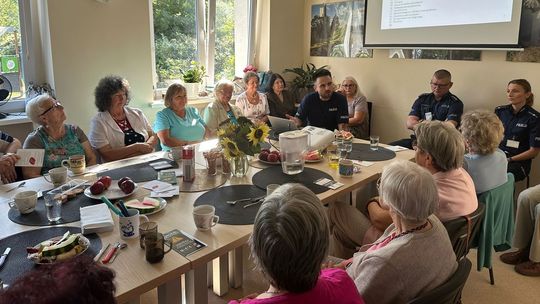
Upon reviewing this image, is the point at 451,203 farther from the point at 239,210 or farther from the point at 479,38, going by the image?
the point at 479,38

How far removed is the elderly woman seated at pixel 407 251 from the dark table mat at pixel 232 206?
0.50 m

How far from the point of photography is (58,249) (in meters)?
1.33

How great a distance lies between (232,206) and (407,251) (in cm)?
82

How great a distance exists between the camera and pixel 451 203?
181 centimetres

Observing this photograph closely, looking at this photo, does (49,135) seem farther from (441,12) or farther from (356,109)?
(441,12)

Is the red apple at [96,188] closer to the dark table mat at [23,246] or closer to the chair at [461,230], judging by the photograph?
the dark table mat at [23,246]

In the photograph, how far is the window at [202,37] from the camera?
14.9ft

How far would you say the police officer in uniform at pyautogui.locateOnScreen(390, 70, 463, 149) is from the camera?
12.6ft

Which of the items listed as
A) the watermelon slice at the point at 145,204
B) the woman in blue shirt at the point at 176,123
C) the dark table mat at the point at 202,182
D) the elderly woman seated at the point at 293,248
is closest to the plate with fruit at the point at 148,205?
the watermelon slice at the point at 145,204

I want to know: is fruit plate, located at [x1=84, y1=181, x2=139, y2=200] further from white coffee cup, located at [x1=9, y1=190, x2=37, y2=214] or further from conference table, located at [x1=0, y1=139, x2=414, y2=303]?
white coffee cup, located at [x1=9, y1=190, x2=37, y2=214]

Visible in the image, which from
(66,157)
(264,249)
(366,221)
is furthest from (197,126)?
(264,249)

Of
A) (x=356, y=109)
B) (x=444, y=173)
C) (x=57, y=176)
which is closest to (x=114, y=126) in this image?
(x=57, y=176)

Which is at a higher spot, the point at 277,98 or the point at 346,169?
the point at 277,98

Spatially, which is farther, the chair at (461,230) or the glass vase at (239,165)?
the glass vase at (239,165)
